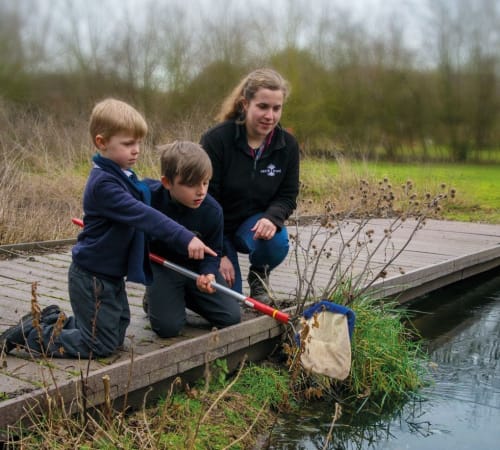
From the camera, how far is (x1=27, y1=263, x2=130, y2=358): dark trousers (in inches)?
113

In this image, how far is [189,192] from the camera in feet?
10.6

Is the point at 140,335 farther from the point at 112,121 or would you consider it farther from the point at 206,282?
Result: the point at 112,121

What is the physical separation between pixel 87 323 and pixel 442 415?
1774mm

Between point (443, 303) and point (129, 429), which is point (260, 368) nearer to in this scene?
point (129, 429)

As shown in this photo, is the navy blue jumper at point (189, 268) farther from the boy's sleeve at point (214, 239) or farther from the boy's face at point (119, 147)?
the boy's face at point (119, 147)

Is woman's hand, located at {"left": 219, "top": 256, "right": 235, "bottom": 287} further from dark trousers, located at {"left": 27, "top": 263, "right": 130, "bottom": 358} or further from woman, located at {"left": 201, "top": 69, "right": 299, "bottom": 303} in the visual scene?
dark trousers, located at {"left": 27, "top": 263, "right": 130, "bottom": 358}

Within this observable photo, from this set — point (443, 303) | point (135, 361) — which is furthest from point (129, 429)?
point (443, 303)

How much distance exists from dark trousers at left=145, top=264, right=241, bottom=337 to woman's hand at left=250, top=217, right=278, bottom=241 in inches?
13.1

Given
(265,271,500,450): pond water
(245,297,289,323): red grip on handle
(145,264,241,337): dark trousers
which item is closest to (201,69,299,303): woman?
(145,264,241,337): dark trousers

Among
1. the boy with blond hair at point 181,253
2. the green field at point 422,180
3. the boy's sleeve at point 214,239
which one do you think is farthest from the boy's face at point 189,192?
the green field at point 422,180

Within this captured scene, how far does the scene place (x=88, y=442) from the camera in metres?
2.41

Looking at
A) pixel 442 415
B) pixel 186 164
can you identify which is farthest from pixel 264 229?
pixel 442 415

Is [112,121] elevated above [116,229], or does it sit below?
above

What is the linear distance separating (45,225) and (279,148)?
3.56 metres
